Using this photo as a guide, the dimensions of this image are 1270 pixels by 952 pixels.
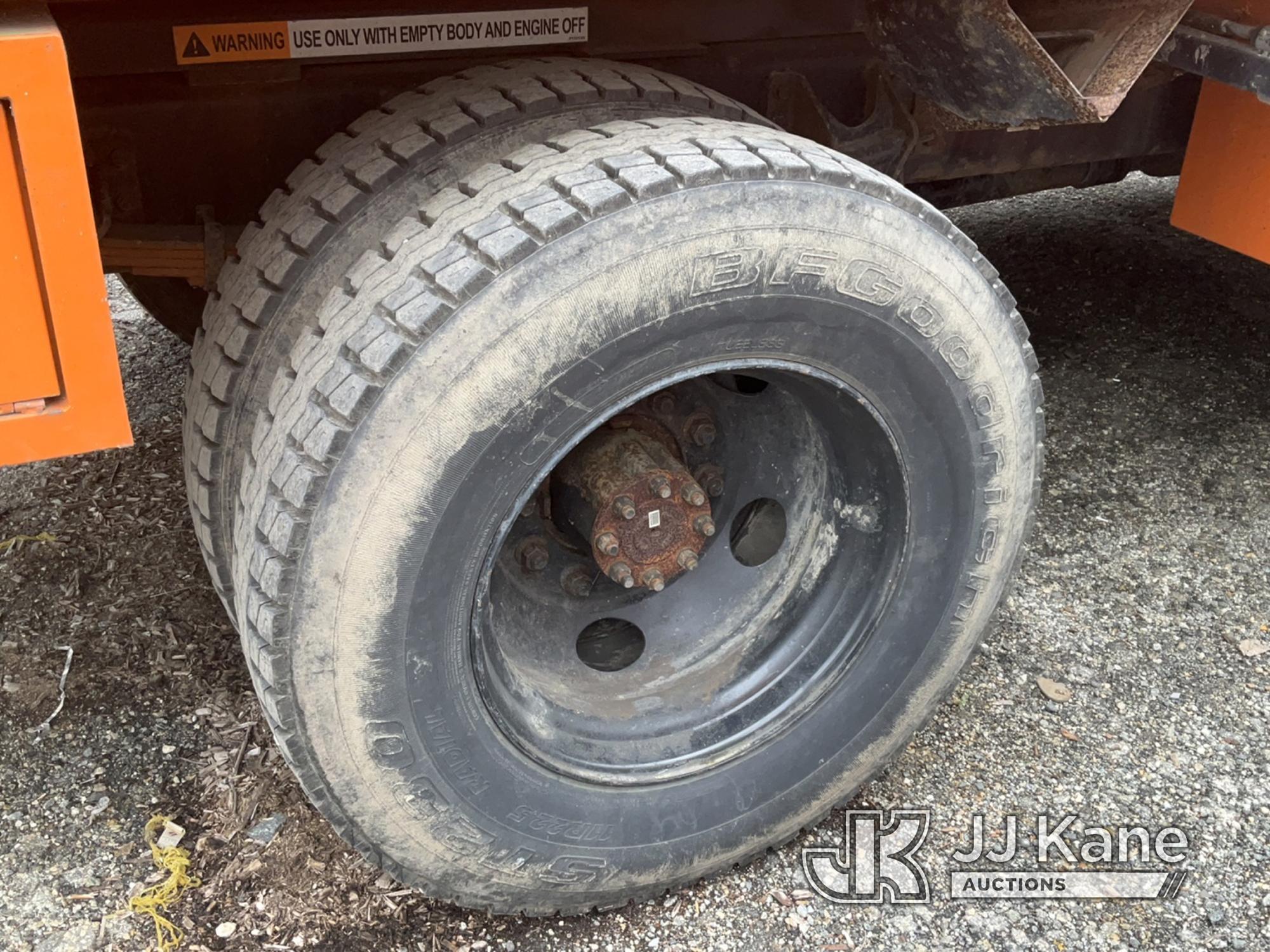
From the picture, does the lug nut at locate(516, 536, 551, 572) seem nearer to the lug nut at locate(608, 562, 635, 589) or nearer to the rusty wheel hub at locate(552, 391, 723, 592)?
the rusty wheel hub at locate(552, 391, 723, 592)

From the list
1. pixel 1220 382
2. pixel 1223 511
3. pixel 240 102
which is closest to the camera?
pixel 240 102

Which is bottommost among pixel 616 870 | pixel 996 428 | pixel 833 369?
pixel 616 870

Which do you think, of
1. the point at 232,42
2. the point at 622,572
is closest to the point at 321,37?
the point at 232,42

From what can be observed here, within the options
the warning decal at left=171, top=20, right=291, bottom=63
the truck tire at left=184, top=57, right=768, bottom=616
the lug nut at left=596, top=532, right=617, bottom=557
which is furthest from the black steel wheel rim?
the warning decal at left=171, top=20, right=291, bottom=63

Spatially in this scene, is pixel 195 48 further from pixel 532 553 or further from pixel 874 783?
pixel 874 783

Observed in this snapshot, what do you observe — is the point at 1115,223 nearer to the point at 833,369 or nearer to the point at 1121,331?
the point at 1121,331

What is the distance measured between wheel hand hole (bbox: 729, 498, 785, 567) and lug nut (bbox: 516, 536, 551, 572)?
0.40 metres

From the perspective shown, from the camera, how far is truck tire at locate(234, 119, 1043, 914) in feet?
5.38

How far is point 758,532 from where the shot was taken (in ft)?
7.80

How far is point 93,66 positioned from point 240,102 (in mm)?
297

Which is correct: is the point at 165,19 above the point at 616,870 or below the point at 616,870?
above

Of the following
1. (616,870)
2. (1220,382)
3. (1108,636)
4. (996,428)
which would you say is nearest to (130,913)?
(616,870)

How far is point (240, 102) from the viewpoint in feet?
7.43

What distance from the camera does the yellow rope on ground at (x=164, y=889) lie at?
2.12 metres
